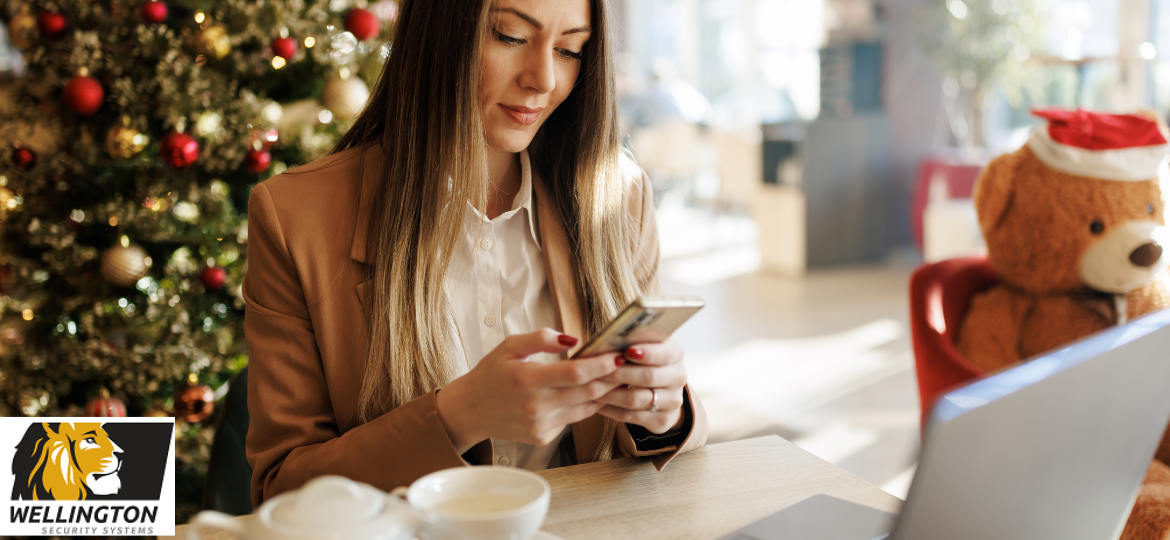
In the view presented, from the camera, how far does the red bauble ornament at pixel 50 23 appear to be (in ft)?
6.17

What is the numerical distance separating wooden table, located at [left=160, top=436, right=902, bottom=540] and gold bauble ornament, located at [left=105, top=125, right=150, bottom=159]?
138 cm

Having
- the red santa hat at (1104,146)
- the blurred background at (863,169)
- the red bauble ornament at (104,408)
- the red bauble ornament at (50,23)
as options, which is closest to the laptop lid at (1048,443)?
the red santa hat at (1104,146)

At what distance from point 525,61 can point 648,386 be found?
0.50 meters

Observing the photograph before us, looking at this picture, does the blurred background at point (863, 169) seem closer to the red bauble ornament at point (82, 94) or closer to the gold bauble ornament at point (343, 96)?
the gold bauble ornament at point (343, 96)

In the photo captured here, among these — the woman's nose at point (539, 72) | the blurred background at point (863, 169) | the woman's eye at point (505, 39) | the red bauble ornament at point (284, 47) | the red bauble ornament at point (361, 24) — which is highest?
the red bauble ornament at point (361, 24)

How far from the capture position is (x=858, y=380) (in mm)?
3338

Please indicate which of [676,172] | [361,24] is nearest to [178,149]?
[361,24]

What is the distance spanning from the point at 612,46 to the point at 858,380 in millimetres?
2506

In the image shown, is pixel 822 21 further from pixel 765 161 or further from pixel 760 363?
pixel 760 363

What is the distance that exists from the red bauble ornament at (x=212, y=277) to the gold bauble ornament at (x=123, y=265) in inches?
5.3

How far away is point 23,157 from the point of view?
1895mm

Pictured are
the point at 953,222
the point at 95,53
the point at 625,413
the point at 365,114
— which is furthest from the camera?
the point at 953,222

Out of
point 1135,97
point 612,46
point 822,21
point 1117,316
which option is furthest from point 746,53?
point 612,46

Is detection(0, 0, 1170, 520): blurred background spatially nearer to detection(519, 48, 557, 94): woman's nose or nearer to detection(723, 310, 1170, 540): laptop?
detection(723, 310, 1170, 540): laptop
